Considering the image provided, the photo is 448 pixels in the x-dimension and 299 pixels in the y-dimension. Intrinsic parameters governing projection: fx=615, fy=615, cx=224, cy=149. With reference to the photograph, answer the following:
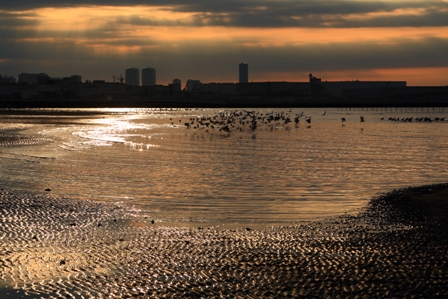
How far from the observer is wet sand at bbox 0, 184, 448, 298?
1225cm

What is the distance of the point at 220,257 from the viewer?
14633 millimetres

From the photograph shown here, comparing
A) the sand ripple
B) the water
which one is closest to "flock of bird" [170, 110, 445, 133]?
the sand ripple

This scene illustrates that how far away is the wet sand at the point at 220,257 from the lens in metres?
12.2

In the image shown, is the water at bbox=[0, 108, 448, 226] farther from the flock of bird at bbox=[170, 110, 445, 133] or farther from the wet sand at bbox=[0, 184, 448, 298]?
the flock of bird at bbox=[170, 110, 445, 133]

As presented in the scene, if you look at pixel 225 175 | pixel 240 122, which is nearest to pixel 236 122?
pixel 240 122

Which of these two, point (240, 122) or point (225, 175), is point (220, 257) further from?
point (240, 122)

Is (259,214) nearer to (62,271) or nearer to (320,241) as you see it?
(320,241)

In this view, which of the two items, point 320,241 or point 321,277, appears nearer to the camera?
point 321,277

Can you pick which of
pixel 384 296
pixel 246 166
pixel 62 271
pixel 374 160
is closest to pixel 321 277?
pixel 384 296

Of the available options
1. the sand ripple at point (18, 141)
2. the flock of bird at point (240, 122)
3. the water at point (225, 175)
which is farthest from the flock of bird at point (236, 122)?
the water at point (225, 175)

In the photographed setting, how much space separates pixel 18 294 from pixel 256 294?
4.64 m

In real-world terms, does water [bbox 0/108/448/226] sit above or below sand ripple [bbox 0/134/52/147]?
below

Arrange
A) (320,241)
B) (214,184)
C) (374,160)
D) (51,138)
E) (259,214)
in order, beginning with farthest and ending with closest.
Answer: (51,138)
(374,160)
(214,184)
(259,214)
(320,241)

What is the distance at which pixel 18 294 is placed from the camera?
1201cm
